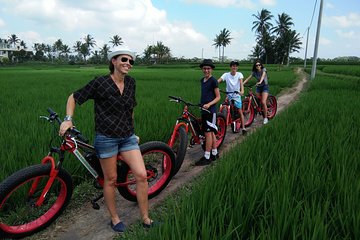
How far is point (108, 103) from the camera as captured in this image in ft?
7.46

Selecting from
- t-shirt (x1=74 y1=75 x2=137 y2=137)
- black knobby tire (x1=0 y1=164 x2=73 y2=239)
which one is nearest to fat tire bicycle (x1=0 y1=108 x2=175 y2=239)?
black knobby tire (x1=0 y1=164 x2=73 y2=239)

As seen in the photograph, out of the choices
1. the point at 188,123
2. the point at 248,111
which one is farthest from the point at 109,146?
the point at 248,111

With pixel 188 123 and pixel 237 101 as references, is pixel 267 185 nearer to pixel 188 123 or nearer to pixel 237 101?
pixel 188 123

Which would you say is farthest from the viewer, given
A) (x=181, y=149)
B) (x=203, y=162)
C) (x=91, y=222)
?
(x=203, y=162)

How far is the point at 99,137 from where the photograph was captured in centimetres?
231

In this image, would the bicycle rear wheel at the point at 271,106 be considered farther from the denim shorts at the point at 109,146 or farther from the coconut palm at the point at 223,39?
the coconut palm at the point at 223,39

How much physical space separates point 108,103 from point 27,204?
113 centimetres

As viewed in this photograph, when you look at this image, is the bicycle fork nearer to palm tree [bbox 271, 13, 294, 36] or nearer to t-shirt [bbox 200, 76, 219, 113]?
t-shirt [bbox 200, 76, 219, 113]

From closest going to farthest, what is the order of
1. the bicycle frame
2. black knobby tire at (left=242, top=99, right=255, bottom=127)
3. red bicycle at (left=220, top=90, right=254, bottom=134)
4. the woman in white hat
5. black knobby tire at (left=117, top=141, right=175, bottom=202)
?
the woman in white hat → black knobby tire at (left=117, top=141, right=175, bottom=202) → the bicycle frame → red bicycle at (left=220, top=90, right=254, bottom=134) → black knobby tire at (left=242, top=99, right=255, bottom=127)

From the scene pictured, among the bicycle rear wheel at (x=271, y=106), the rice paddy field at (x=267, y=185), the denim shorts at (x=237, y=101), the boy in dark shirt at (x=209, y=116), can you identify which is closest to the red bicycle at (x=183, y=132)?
the boy in dark shirt at (x=209, y=116)

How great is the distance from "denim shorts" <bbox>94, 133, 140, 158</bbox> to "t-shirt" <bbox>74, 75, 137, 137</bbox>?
0.04 metres

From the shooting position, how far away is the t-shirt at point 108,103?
7.35ft

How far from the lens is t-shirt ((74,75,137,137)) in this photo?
7.35ft

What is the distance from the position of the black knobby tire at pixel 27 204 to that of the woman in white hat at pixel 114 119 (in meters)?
0.41
